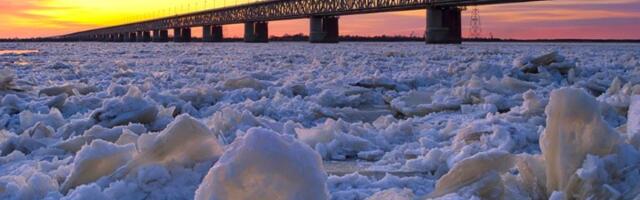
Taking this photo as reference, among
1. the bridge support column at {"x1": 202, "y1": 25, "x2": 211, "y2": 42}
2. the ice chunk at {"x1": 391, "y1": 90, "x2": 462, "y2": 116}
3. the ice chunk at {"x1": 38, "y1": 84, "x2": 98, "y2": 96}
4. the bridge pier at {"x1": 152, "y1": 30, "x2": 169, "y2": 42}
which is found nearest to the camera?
the ice chunk at {"x1": 391, "y1": 90, "x2": 462, "y2": 116}

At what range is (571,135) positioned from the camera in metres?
2.54

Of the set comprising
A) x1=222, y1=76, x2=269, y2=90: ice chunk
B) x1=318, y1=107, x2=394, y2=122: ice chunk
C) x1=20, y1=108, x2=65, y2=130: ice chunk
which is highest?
x1=222, y1=76, x2=269, y2=90: ice chunk

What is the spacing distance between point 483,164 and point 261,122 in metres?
2.23

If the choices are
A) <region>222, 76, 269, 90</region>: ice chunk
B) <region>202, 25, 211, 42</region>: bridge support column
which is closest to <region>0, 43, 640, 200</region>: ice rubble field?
<region>222, 76, 269, 90</region>: ice chunk

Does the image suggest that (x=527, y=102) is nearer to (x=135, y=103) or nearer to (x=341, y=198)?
(x=341, y=198)

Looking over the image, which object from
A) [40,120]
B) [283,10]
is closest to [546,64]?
[40,120]

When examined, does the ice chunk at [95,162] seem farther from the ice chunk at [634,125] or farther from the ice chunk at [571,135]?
the ice chunk at [634,125]

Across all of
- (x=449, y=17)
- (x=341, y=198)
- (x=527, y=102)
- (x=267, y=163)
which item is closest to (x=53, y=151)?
(x=341, y=198)

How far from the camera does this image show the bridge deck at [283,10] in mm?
59406

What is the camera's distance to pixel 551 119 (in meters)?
2.57

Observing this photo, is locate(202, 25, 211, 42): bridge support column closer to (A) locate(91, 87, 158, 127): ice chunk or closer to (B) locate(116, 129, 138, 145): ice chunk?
(A) locate(91, 87, 158, 127): ice chunk

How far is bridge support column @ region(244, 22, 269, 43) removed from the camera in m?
81.6

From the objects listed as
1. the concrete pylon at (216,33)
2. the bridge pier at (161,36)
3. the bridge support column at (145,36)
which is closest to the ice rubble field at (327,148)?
the concrete pylon at (216,33)

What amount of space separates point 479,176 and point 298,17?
75.1 meters
